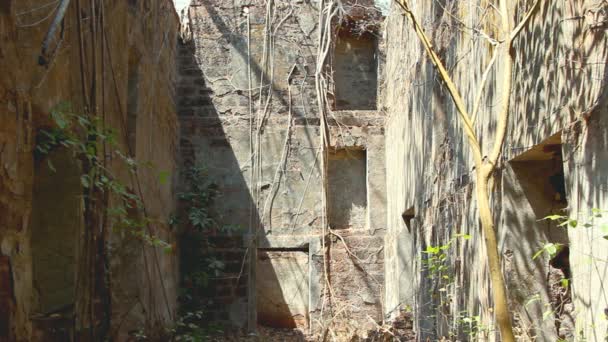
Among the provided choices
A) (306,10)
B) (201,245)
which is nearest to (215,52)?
(306,10)

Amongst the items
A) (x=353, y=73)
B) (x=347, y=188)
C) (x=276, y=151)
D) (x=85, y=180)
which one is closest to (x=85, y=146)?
(x=85, y=180)

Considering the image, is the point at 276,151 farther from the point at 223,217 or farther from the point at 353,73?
the point at 353,73

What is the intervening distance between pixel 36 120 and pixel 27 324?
1.12m

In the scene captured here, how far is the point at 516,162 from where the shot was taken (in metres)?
3.62

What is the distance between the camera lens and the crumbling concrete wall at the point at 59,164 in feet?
10.2

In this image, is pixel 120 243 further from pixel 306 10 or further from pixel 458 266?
pixel 306 10

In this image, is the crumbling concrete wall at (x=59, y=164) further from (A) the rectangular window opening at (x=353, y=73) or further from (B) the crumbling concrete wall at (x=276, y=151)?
(A) the rectangular window opening at (x=353, y=73)

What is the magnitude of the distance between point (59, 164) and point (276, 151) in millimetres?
4878

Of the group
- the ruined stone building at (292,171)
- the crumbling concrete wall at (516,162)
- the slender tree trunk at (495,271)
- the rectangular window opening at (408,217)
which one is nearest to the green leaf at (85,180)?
the ruined stone building at (292,171)

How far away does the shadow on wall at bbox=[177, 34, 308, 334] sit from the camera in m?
8.19

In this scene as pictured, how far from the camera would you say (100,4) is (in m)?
4.55

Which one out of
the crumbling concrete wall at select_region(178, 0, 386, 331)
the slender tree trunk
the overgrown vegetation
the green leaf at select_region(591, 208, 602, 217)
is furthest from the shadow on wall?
the green leaf at select_region(591, 208, 602, 217)

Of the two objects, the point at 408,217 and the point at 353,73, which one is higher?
the point at 353,73

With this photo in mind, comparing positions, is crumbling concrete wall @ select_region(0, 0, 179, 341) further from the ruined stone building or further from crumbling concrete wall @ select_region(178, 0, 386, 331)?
crumbling concrete wall @ select_region(178, 0, 386, 331)
